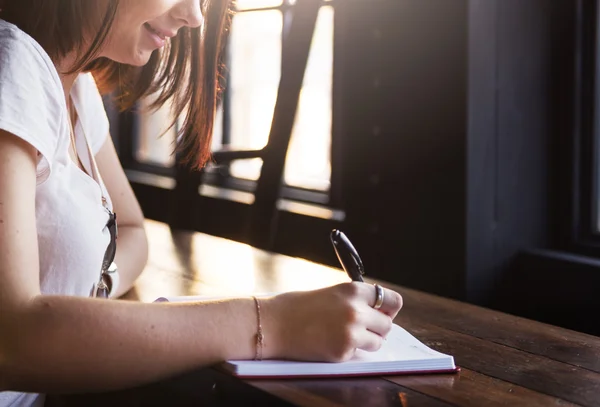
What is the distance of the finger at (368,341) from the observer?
108 centimetres

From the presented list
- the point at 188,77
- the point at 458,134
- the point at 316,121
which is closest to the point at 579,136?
the point at 458,134

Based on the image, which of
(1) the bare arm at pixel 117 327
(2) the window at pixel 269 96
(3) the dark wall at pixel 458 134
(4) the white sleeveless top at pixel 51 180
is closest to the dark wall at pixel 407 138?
(3) the dark wall at pixel 458 134

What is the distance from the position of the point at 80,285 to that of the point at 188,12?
0.47 metres

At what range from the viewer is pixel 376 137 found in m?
2.88

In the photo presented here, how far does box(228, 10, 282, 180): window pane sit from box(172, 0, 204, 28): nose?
8.26 ft

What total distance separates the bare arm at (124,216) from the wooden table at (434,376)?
5 cm

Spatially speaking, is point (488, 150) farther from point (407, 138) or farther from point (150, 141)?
point (150, 141)

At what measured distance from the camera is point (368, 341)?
1094mm

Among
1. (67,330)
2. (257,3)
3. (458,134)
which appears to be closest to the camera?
(67,330)

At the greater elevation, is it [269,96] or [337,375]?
[269,96]

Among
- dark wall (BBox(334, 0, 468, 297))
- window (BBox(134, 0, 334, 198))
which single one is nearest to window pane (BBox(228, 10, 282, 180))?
window (BBox(134, 0, 334, 198))

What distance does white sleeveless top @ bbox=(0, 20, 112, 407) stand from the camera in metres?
1.06

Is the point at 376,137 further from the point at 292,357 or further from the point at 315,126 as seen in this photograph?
the point at 292,357

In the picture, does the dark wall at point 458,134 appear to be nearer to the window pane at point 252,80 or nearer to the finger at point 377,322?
the window pane at point 252,80
